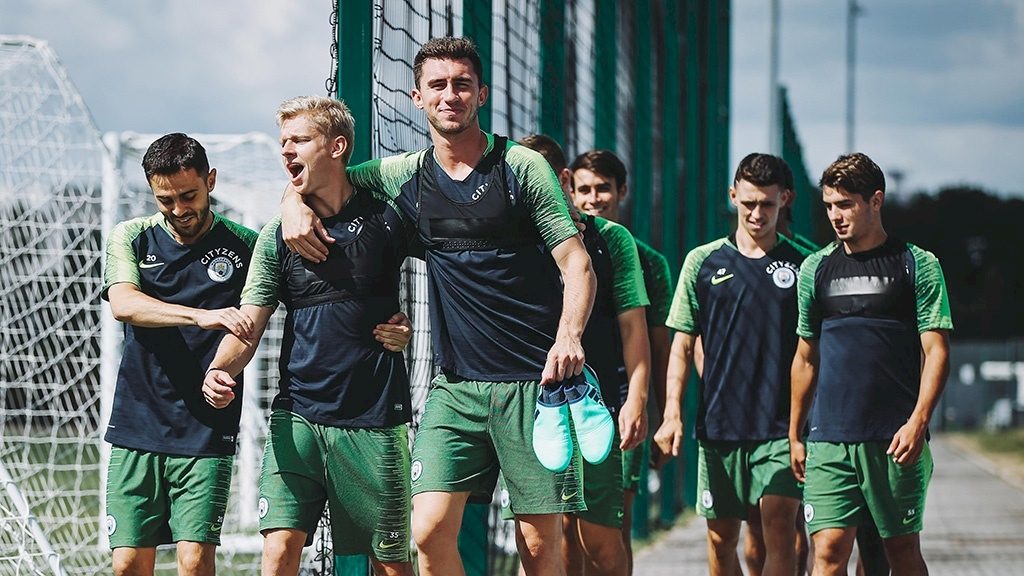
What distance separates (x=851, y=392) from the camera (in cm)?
608

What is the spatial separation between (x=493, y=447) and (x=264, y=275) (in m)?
0.99

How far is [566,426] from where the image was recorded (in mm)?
4762

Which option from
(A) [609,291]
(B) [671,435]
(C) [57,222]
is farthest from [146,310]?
(C) [57,222]

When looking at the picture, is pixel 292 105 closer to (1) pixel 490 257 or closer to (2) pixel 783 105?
(1) pixel 490 257

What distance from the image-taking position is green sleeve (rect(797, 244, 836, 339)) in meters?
6.27

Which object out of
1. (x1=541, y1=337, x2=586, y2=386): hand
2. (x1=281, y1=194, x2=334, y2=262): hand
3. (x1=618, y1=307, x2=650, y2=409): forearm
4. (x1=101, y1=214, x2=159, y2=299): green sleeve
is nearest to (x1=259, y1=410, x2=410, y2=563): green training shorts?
(x1=281, y1=194, x2=334, y2=262): hand

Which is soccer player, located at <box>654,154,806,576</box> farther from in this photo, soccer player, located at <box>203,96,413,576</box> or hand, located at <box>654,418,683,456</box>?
soccer player, located at <box>203,96,413,576</box>

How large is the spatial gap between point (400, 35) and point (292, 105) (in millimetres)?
1660

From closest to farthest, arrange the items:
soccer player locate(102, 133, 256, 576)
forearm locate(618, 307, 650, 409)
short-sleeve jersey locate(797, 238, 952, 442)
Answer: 1. soccer player locate(102, 133, 256, 576)
2. forearm locate(618, 307, 650, 409)
3. short-sleeve jersey locate(797, 238, 952, 442)

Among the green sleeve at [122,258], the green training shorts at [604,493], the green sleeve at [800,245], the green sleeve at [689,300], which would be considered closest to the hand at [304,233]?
the green sleeve at [122,258]

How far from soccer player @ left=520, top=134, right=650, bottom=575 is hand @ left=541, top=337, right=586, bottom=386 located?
4.35 feet

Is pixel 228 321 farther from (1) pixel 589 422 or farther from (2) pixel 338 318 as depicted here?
(1) pixel 589 422

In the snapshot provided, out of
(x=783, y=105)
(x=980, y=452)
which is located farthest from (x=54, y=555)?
(x=980, y=452)

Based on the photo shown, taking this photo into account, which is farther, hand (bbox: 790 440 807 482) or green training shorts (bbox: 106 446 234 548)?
hand (bbox: 790 440 807 482)
